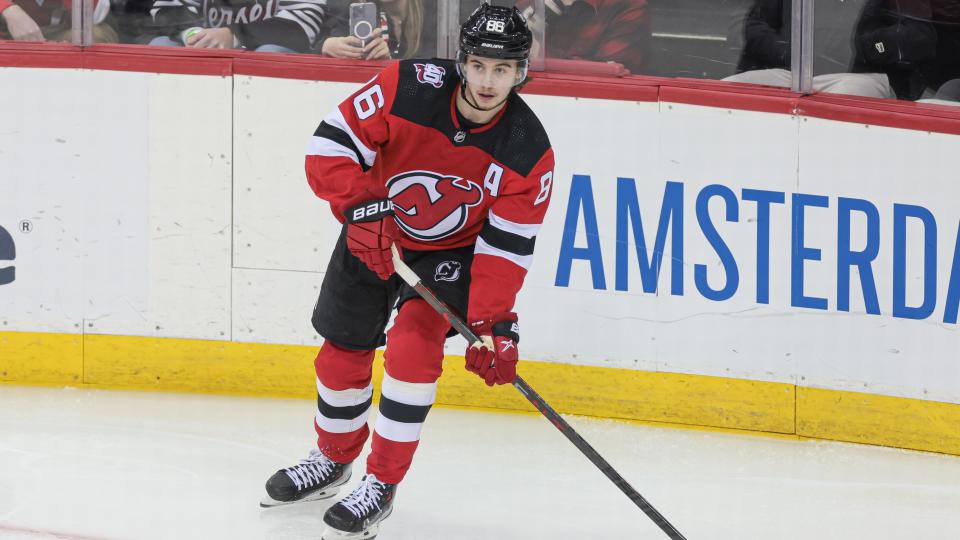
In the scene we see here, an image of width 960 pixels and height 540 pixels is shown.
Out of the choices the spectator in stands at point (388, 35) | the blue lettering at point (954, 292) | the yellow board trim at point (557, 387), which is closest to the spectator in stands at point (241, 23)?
the spectator in stands at point (388, 35)

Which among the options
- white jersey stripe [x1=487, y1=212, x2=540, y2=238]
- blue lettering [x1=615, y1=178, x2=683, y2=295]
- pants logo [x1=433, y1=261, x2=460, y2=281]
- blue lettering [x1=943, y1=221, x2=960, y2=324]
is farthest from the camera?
blue lettering [x1=615, y1=178, x2=683, y2=295]

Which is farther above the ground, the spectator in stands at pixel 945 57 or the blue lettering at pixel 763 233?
the spectator in stands at pixel 945 57

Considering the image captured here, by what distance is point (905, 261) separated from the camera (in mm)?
3371

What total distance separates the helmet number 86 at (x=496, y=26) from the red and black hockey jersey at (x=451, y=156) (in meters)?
0.18

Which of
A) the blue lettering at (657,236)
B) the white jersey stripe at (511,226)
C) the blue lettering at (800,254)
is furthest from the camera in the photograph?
the blue lettering at (657,236)

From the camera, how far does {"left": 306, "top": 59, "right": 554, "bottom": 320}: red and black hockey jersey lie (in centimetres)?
265

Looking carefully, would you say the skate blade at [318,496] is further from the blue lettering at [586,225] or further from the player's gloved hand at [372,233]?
the blue lettering at [586,225]

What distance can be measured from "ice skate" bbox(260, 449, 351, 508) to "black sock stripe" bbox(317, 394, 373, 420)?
133mm

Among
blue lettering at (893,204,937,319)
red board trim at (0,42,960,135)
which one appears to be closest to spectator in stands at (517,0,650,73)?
red board trim at (0,42,960,135)

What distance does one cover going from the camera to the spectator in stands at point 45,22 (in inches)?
149

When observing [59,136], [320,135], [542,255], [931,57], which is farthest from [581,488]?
[59,136]

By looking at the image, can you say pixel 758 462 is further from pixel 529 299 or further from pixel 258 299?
pixel 258 299

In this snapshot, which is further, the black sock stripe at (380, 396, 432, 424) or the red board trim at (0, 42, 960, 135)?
the red board trim at (0, 42, 960, 135)

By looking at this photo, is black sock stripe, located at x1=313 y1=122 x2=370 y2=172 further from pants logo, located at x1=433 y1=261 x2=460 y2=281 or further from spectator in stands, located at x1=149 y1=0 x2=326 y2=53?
spectator in stands, located at x1=149 y1=0 x2=326 y2=53
